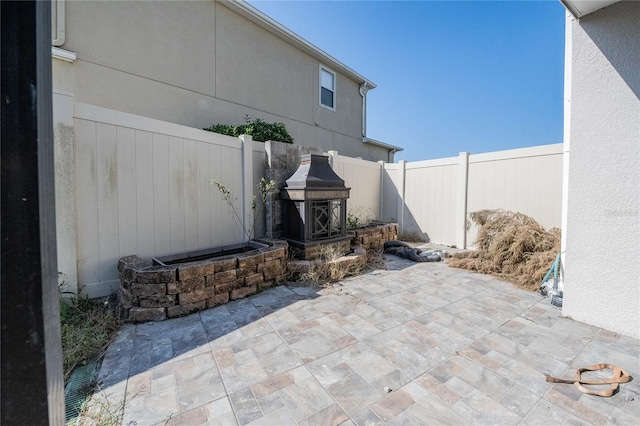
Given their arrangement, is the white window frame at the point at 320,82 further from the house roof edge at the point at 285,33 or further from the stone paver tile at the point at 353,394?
the stone paver tile at the point at 353,394

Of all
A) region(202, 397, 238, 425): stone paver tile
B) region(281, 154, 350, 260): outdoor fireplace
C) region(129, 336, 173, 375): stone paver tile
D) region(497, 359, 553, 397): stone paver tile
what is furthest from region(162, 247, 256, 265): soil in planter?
region(497, 359, 553, 397): stone paver tile

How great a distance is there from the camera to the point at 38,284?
82cm

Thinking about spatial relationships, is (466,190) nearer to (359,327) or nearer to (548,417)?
(359,327)

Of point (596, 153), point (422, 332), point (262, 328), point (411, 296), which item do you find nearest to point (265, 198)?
point (262, 328)

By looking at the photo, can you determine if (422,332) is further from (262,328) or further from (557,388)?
(262,328)

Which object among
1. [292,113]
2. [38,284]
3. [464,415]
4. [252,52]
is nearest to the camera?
[38,284]

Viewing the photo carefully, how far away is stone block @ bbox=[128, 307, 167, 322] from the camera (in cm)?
272

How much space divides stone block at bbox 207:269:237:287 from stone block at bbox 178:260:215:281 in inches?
2.5

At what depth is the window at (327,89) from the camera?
27.3 ft

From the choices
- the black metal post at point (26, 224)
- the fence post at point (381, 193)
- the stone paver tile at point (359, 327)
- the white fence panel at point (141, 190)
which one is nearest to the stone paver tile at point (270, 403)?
the stone paver tile at point (359, 327)

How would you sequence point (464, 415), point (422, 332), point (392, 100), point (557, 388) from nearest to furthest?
point (464, 415), point (557, 388), point (422, 332), point (392, 100)

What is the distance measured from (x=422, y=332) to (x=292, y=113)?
659cm

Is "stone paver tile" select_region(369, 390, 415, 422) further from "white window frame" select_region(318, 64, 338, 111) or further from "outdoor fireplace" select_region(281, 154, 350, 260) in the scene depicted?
"white window frame" select_region(318, 64, 338, 111)

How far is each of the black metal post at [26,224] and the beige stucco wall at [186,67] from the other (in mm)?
4687
